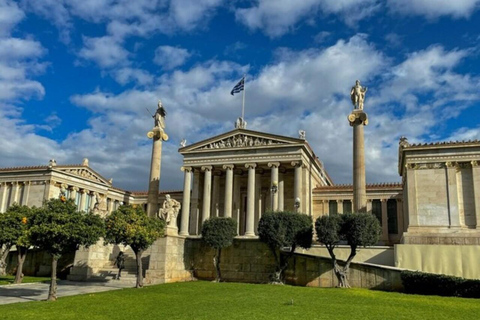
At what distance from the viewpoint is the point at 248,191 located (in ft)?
147

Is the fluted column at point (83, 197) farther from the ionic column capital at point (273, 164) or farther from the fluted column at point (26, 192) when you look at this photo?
the ionic column capital at point (273, 164)

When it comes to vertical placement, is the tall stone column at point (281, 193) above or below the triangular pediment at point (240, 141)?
below

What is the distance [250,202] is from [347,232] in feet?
57.6

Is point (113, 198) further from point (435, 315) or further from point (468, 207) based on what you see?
point (435, 315)

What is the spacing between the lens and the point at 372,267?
2636 cm

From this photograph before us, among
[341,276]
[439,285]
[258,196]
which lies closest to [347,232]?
[341,276]

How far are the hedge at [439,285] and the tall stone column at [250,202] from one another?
64.5 feet

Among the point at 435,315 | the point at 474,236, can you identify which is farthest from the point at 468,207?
the point at 435,315

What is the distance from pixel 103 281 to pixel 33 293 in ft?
21.7

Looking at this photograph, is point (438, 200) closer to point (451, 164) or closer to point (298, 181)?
point (451, 164)

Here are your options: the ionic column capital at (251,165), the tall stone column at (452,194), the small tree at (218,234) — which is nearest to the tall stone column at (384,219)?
the ionic column capital at (251,165)

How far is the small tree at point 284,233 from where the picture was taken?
29344 mm

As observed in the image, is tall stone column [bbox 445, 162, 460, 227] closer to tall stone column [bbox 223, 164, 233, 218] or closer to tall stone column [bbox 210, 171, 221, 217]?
tall stone column [bbox 223, 164, 233, 218]

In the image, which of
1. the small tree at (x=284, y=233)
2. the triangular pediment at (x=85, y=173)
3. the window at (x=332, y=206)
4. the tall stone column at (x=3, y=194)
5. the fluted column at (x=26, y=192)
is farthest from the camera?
the triangular pediment at (x=85, y=173)
